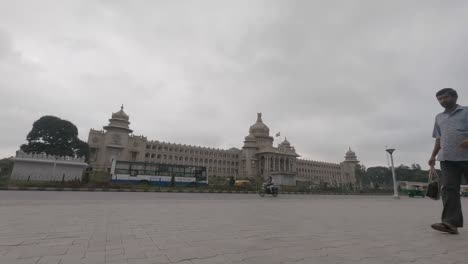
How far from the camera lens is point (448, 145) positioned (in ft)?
13.4

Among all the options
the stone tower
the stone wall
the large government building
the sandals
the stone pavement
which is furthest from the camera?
the stone tower

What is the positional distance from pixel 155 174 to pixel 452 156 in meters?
30.0

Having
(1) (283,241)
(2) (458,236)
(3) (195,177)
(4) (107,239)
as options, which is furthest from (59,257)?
(3) (195,177)

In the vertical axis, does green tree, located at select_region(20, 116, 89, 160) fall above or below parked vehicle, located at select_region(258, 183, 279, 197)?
above

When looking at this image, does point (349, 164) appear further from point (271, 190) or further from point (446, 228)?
point (446, 228)

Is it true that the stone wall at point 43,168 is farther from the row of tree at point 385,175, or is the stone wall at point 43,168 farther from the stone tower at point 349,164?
the stone tower at point 349,164

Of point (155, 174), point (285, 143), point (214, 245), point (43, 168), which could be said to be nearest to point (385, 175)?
point (285, 143)

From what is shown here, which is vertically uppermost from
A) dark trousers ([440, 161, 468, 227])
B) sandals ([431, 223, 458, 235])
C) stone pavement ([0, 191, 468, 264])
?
dark trousers ([440, 161, 468, 227])

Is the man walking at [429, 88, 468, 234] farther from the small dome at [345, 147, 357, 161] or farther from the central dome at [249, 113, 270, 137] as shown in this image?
the small dome at [345, 147, 357, 161]

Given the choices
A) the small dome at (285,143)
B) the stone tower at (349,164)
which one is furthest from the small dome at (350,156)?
the small dome at (285,143)

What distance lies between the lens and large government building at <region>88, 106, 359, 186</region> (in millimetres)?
62109

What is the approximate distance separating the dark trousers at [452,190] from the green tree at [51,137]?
57.3 m

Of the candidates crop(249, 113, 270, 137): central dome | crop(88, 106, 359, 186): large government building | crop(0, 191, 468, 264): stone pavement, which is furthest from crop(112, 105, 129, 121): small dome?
crop(0, 191, 468, 264): stone pavement

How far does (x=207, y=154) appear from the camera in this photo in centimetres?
8531
